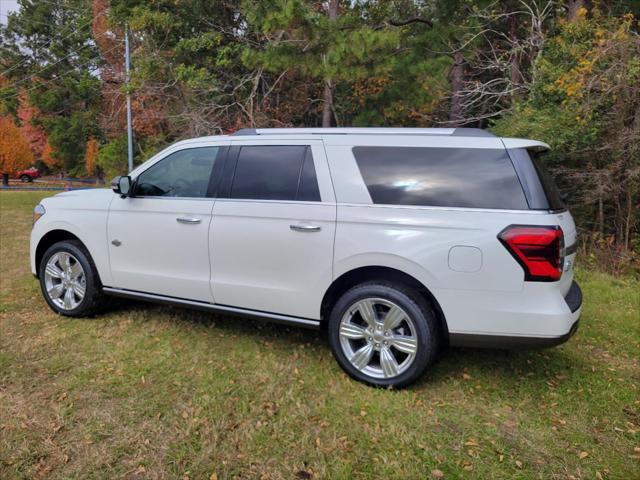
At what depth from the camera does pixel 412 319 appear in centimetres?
328

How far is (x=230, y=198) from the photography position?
3943 millimetres

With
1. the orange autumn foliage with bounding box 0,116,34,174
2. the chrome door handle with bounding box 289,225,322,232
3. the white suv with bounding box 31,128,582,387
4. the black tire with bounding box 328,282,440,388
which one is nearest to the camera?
the white suv with bounding box 31,128,582,387

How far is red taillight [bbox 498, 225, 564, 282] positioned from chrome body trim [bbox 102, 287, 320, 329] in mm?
1559

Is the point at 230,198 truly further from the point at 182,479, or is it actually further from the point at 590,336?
the point at 590,336

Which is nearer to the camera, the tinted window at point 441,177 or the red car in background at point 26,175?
the tinted window at point 441,177

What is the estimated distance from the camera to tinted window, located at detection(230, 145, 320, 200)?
3703 millimetres

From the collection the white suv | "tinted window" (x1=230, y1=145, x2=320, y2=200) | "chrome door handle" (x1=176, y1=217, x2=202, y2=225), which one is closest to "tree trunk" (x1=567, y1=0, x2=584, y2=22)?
the white suv

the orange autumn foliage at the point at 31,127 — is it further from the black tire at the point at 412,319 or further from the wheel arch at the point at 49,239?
the black tire at the point at 412,319

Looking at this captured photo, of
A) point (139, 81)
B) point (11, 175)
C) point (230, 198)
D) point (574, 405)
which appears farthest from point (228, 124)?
point (11, 175)

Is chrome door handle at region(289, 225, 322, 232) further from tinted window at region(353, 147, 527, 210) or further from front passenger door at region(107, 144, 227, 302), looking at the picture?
front passenger door at region(107, 144, 227, 302)

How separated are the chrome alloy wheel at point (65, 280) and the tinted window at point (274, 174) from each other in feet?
6.53

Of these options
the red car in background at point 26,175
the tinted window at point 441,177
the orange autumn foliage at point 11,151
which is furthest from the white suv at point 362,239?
the red car in background at point 26,175

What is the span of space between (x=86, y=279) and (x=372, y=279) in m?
2.92

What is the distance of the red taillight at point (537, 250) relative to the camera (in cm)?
295
